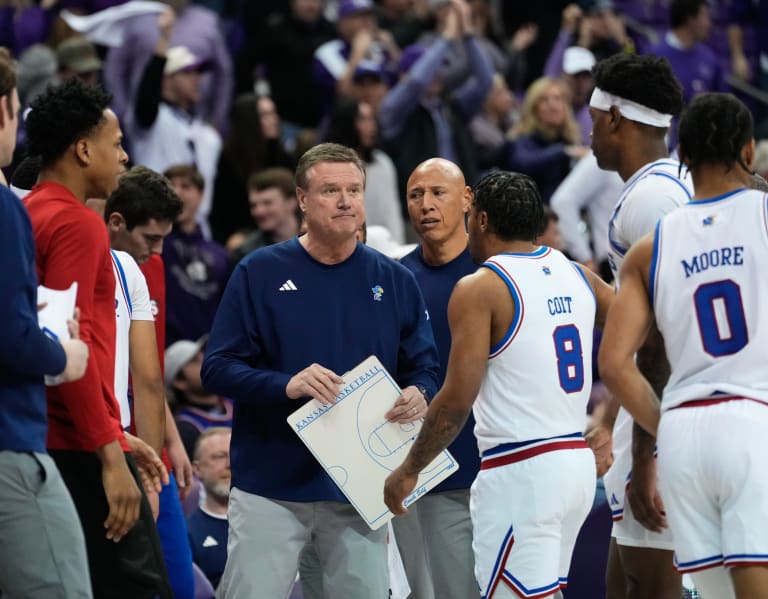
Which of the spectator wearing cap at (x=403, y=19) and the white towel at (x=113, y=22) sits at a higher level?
the spectator wearing cap at (x=403, y=19)

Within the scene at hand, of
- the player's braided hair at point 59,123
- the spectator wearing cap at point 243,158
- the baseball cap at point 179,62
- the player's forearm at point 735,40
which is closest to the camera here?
the player's braided hair at point 59,123

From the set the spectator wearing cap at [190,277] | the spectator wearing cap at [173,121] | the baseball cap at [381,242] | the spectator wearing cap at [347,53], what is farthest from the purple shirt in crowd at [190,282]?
the spectator wearing cap at [347,53]

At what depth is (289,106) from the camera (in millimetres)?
12914

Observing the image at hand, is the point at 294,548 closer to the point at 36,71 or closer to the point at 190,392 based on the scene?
the point at 190,392

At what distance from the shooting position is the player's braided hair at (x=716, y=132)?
4.66m

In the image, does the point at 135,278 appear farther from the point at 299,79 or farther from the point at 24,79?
the point at 299,79

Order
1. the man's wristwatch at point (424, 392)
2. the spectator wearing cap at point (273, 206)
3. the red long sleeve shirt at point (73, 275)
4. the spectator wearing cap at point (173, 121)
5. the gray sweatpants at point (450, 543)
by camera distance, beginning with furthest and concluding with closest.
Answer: the spectator wearing cap at point (173, 121) < the spectator wearing cap at point (273, 206) < the gray sweatpants at point (450, 543) < the man's wristwatch at point (424, 392) < the red long sleeve shirt at point (73, 275)

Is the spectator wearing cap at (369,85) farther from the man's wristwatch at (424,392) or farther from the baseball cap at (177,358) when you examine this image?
the man's wristwatch at (424,392)

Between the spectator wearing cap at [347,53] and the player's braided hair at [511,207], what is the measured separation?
7039 millimetres

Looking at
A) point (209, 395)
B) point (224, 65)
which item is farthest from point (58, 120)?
point (224, 65)

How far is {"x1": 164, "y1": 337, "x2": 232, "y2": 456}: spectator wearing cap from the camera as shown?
362 inches

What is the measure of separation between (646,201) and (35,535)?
2.80m

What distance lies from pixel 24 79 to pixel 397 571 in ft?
18.2

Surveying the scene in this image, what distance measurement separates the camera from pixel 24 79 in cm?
1027
